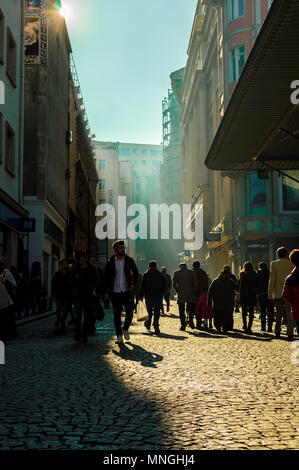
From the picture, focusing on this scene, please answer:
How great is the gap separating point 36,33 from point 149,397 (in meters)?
30.6

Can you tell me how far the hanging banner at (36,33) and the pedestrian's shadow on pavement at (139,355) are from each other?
25826 millimetres

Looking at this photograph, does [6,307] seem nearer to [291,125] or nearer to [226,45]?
[291,125]

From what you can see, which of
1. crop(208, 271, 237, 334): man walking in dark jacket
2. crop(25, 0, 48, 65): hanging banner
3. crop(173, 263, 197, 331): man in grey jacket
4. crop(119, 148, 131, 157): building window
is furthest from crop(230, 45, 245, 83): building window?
crop(119, 148, 131, 157): building window

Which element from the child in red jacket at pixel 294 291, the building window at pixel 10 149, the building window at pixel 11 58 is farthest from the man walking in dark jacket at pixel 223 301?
the building window at pixel 11 58

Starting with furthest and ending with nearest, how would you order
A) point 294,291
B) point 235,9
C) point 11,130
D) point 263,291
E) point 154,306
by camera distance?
point 235,9
point 11,130
point 263,291
point 154,306
point 294,291

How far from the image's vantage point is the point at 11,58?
2544cm

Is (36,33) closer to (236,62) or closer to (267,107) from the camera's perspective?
(236,62)

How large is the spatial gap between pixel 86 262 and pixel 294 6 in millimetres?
6022

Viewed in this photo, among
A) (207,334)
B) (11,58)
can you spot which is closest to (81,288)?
(207,334)

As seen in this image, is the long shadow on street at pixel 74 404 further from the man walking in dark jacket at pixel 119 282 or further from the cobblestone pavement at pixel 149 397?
the man walking in dark jacket at pixel 119 282

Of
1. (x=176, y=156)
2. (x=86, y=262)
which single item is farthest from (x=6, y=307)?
(x=176, y=156)

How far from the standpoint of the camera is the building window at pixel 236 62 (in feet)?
125

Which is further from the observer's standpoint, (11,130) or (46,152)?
(46,152)

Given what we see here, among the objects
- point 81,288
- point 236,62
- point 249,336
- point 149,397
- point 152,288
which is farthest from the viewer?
point 236,62
